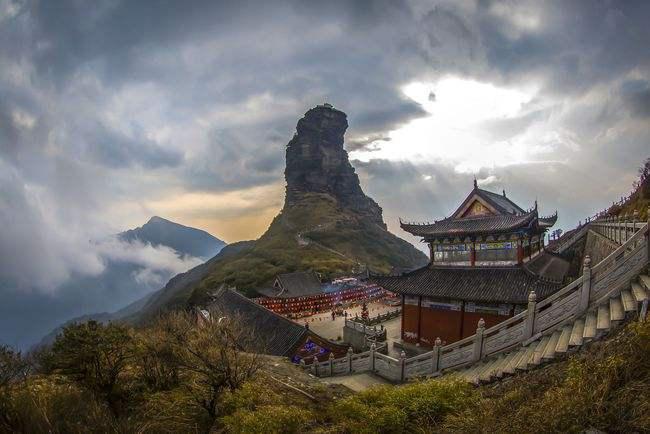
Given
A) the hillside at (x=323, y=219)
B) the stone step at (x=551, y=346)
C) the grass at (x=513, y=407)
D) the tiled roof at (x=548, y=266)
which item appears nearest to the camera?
the grass at (x=513, y=407)

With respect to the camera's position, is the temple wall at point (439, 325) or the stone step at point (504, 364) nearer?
the stone step at point (504, 364)

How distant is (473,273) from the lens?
63.1 feet

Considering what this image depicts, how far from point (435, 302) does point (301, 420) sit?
15624mm

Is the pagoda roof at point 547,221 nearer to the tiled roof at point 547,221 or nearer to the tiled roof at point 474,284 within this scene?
the tiled roof at point 547,221

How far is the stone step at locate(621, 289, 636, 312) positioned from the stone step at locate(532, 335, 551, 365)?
2.38 metres

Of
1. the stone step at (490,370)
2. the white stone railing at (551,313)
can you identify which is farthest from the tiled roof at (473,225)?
the stone step at (490,370)

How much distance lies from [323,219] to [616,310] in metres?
121

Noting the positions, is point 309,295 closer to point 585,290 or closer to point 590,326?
point 585,290

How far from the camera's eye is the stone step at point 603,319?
8330 mm

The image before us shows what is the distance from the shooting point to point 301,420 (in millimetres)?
5953

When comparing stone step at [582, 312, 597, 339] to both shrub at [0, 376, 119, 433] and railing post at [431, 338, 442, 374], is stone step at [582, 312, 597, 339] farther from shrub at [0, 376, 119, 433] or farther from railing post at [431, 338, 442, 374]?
shrub at [0, 376, 119, 433]

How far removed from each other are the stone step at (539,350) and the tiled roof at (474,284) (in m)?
5.81

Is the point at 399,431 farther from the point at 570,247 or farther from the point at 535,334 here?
the point at 570,247

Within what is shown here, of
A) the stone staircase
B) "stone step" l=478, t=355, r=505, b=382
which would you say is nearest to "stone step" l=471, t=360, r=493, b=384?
the stone staircase
